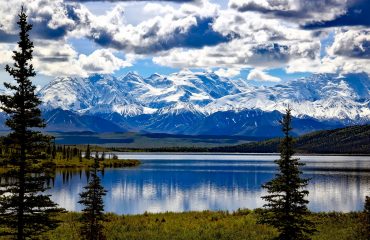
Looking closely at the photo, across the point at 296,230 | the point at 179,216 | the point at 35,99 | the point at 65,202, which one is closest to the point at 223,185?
the point at 65,202

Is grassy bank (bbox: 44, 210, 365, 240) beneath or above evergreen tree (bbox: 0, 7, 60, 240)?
beneath

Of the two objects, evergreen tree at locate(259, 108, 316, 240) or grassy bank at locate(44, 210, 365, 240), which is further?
grassy bank at locate(44, 210, 365, 240)

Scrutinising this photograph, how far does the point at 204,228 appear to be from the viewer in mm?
48000

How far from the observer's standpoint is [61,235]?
4356 cm

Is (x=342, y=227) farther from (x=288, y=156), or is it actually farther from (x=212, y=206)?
(x=212, y=206)

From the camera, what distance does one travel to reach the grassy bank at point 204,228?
142 feet

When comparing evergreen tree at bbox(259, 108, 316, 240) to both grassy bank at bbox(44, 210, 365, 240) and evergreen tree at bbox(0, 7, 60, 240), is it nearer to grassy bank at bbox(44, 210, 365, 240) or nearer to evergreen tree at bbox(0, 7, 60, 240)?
grassy bank at bbox(44, 210, 365, 240)

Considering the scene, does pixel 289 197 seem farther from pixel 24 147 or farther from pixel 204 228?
pixel 24 147

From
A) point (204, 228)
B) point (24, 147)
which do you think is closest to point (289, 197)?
point (204, 228)

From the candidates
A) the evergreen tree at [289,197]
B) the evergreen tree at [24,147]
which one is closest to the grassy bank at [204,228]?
the evergreen tree at [289,197]

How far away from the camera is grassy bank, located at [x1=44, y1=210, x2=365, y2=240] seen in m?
43.2

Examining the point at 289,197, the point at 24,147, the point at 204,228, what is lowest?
the point at 204,228

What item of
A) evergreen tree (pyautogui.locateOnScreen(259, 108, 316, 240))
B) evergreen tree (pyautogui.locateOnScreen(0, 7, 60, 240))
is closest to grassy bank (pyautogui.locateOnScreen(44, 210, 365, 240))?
evergreen tree (pyautogui.locateOnScreen(259, 108, 316, 240))

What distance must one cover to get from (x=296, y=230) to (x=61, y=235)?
19.7 metres
